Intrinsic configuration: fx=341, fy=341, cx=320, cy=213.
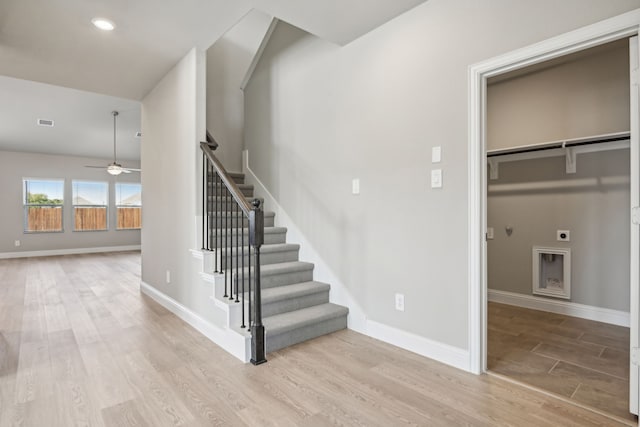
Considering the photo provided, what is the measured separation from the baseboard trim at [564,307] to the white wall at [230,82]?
375 centimetres

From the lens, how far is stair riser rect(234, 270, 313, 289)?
314 centimetres

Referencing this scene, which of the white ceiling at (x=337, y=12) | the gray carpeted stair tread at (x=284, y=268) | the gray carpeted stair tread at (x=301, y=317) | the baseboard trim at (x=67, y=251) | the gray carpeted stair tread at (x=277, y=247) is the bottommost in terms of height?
the baseboard trim at (x=67, y=251)

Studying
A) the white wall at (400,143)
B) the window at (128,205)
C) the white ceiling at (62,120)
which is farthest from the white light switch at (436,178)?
the window at (128,205)

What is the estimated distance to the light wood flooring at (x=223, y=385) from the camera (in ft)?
5.86

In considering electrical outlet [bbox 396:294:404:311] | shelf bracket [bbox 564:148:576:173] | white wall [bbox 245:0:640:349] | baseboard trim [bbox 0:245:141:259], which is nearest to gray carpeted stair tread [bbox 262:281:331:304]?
white wall [bbox 245:0:640:349]

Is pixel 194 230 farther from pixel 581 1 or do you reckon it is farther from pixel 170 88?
pixel 581 1

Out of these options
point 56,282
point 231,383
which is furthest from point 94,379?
point 56,282

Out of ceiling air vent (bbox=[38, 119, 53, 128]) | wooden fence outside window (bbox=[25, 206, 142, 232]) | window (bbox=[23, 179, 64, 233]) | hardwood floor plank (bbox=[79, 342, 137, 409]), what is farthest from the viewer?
wooden fence outside window (bbox=[25, 206, 142, 232])

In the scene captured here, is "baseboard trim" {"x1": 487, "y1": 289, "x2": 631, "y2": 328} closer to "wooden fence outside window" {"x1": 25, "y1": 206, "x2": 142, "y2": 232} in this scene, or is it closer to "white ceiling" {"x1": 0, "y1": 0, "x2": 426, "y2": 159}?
"white ceiling" {"x1": 0, "y1": 0, "x2": 426, "y2": 159}

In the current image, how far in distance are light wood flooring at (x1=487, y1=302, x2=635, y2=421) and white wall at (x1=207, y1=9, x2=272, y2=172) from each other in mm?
3769

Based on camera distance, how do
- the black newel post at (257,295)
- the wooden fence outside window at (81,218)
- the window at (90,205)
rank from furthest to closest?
1. the window at (90,205)
2. the wooden fence outside window at (81,218)
3. the black newel post at (257,295)

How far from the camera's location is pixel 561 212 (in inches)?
138

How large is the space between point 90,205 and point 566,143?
1038cm

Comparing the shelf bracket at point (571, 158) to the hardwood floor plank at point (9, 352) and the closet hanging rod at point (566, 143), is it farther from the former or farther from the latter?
the hardwood floor plank at point (9, 352)
